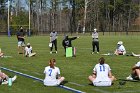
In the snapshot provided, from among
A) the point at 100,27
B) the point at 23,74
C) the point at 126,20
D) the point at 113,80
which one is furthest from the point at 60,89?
the point at 126,20

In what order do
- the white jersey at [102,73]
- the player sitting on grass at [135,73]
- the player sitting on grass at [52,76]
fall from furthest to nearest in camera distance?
the player sitting on grass at [135,73] < the player sitting on grass at [52,76] < the white jersey at [102,73]

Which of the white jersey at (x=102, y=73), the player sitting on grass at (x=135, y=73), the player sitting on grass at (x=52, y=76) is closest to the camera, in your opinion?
the white jersey at (x=102, y=73)

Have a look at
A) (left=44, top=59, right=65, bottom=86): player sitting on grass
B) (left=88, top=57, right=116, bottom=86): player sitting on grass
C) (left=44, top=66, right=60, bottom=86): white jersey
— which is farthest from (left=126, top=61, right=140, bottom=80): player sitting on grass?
(left=44, top=66, right=60, bottom=86): white jersey

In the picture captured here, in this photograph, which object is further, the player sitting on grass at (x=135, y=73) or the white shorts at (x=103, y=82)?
the player sitting on grass at (x=135, y=73)

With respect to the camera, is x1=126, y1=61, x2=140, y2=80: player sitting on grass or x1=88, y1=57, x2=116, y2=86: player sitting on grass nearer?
x1=88, y1=57, x2=116, y2=86: player sitting on grass

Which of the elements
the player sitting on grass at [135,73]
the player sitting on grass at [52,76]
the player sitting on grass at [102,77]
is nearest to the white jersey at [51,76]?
the player sitting on grass at [52,76]

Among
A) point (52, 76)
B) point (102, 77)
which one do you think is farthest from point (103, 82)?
point (52, 76)

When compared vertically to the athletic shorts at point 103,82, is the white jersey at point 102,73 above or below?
above

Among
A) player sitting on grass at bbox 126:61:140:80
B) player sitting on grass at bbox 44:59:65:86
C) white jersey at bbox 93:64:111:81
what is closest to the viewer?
white jersey at bbox 93:64:111:81

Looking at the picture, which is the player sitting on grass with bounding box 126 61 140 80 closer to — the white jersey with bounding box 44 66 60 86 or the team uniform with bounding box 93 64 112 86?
the team uniform with bounding box 93 64 112 86

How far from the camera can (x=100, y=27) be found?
112m

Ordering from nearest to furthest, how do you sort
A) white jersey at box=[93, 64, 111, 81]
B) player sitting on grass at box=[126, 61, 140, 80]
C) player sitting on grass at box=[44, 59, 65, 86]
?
white jersey at box=[93, 64, 111, 81] < player sitting on grass at box=[44, 59, 65, 86] < player sitting on grass at box=[126, 61, 140, 80]

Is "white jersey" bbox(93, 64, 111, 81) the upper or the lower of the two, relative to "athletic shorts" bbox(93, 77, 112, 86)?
upper

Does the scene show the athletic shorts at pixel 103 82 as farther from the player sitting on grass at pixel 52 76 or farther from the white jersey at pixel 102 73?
the player sitting on grass at pixel 52 76
